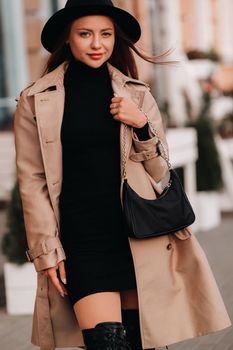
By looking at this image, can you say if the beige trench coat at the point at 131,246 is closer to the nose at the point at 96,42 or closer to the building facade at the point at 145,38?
the nose at the point at 96,42

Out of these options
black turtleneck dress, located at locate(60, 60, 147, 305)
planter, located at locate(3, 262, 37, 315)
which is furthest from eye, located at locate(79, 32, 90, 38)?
planter, located at locate(3, 262, 37, 315)

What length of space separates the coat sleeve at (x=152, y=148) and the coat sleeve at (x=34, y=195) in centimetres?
35

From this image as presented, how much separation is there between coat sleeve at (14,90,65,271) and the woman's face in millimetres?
263

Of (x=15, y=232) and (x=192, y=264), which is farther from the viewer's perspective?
(x=15, y=232)

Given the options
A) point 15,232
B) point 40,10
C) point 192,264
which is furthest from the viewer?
point 40,10

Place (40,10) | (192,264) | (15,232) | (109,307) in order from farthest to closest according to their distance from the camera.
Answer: (40,10)
(15,232)
(192,264)
(109,307)

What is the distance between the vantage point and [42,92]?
373cm

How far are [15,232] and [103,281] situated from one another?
2774mm

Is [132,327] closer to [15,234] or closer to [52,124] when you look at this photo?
[52,124]

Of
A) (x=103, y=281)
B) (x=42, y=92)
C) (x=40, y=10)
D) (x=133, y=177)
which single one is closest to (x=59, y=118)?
(x=42, y=92)

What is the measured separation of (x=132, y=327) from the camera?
390 cm

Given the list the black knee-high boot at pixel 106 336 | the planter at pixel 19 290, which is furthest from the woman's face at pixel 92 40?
the planter at pixel 19 290

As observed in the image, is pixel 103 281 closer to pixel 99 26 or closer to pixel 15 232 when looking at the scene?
pixel 99 26

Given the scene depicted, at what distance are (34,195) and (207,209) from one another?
6178mm
